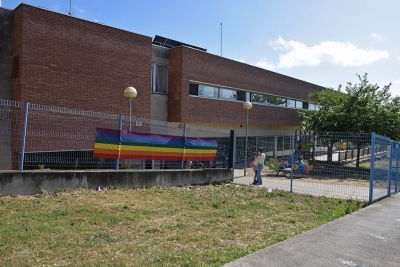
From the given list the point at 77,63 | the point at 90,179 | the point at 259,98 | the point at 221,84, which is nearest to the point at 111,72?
the point at 77,63

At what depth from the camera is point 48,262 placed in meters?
4.29

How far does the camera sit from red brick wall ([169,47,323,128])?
18.0 meters

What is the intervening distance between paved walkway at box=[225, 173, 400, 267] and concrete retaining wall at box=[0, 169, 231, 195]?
560cm

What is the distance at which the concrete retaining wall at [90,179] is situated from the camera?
25.5 feet

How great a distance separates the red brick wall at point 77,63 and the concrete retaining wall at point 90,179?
5.46m

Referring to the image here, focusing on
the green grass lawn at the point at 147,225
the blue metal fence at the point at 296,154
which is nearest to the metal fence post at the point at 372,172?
the blue metal fence at the point at 296,154

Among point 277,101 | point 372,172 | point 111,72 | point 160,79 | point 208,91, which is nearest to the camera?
point 372,172

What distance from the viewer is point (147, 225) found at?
6297mm

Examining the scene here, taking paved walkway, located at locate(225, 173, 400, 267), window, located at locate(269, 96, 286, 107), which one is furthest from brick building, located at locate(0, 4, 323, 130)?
paved walkway, located at locate(225, 173, 400, 267)

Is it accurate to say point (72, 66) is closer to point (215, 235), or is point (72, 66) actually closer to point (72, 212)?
point (72, 212)

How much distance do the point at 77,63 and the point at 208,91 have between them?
8326 millimetres

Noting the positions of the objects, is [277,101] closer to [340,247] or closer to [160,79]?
[160,79]

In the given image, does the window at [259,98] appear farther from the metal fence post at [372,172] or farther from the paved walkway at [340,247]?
the paved walkway at [340,247]

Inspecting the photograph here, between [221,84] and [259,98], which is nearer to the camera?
[221,84]
